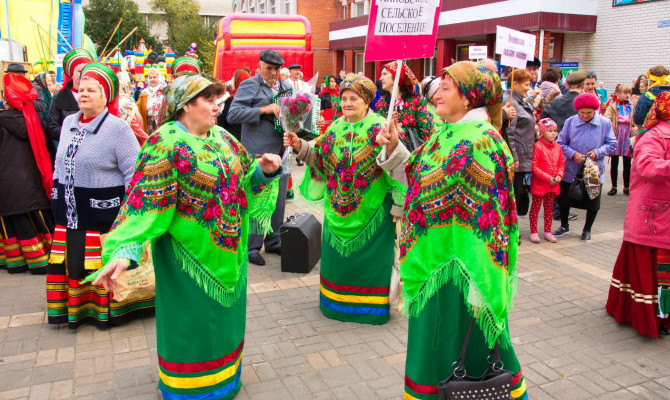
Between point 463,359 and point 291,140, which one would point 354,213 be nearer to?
point 291,140

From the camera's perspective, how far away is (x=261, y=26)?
18.1 meters

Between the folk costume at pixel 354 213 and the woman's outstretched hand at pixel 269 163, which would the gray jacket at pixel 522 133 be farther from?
the woman's outstretched hand at pixel 269 163

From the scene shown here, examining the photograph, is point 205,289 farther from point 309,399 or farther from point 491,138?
point 491,138

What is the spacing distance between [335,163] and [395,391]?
6.05 feet

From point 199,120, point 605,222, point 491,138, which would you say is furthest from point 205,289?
point 605,222

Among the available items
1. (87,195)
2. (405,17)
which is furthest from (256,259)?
(405,17)

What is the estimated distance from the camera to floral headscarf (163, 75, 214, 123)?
3.05 m

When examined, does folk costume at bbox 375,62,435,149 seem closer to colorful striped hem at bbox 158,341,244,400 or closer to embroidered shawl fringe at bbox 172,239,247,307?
embroidered shawl fringe at bbox 172,239,247,307

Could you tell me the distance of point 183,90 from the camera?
10.1 ft

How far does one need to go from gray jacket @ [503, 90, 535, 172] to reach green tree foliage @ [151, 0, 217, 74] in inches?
1180

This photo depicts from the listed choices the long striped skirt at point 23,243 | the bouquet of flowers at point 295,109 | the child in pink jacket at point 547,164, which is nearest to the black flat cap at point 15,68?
the long striped skirt at point 23,243

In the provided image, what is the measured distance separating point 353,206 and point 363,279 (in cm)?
65

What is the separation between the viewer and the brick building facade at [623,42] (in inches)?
596

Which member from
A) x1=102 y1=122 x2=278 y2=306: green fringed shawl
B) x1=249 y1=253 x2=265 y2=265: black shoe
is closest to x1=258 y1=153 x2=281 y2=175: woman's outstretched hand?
x1=102 y1=122 x2=278 y2=306: green fringed shawl
